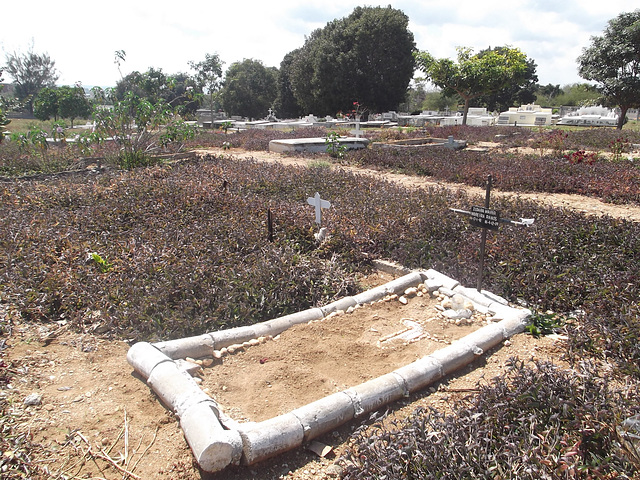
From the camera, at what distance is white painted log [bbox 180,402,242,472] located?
2.23 meters

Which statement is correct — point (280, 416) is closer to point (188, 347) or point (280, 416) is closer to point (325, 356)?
point (325, 356)

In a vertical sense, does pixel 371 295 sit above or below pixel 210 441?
below

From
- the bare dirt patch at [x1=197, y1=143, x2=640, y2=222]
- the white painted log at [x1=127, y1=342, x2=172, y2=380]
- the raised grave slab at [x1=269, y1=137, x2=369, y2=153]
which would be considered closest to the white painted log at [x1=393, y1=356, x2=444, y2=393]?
the white painted log at [x1=127, y1=342, x2=172, y2=380]

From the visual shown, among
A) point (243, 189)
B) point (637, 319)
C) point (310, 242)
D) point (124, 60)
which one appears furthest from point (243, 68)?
point (637, 319)

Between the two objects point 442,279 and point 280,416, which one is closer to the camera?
point 280,416

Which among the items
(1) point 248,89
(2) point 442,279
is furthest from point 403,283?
(1) point 248,89

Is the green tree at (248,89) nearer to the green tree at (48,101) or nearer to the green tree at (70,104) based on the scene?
the green tree at (70,104)

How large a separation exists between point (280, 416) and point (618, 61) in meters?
26.8

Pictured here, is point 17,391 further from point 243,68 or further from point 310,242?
point 243,68

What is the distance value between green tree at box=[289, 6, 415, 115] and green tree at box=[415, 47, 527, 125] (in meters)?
6.89

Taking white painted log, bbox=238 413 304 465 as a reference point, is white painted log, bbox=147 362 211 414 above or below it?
above

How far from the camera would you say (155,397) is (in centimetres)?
290

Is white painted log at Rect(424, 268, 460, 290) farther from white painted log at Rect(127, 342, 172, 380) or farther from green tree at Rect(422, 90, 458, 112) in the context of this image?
green tree at Rect(422, 90, 458, 112)

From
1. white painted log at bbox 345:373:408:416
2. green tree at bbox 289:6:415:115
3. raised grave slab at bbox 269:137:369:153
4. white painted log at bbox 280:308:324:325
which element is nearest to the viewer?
white painted log at bbox 345:373:408:416
